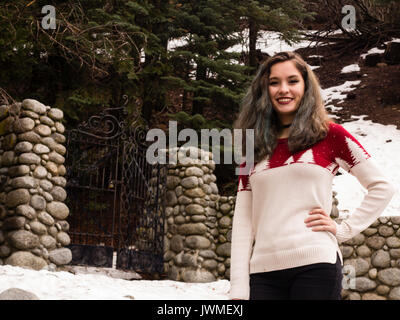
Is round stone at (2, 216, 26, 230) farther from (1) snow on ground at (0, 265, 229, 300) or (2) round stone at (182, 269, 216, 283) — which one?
(2) round stone at (182, 269, 216, 283)

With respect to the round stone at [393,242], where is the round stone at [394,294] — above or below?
below

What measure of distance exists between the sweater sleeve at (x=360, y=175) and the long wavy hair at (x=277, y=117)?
3.2 inches

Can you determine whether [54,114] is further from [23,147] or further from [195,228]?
[195,228]

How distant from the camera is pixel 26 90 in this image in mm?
11969

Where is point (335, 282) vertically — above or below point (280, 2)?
below

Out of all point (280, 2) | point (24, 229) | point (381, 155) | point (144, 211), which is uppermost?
point (280, 2)

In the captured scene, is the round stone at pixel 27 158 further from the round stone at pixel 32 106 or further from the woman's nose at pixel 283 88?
the woman's nose at pixel 283 88

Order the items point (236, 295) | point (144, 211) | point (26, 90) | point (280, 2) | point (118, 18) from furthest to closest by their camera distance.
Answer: point (280, 2) → point (26, 90) → point (118, 18) → point (144, 211) → point (236, 295)

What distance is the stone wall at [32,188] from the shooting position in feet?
22.2

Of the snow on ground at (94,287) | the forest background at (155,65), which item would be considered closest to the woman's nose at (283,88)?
the snow on ground at (94,287)

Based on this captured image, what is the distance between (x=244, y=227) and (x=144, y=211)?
23.8 feet

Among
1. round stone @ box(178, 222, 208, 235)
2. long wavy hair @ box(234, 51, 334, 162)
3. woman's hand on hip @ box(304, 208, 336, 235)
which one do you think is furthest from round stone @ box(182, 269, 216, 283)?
woman's hand on hip @ box(304, 208, 336, 235)

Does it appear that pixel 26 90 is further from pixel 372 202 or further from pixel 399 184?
pixel 372 202
